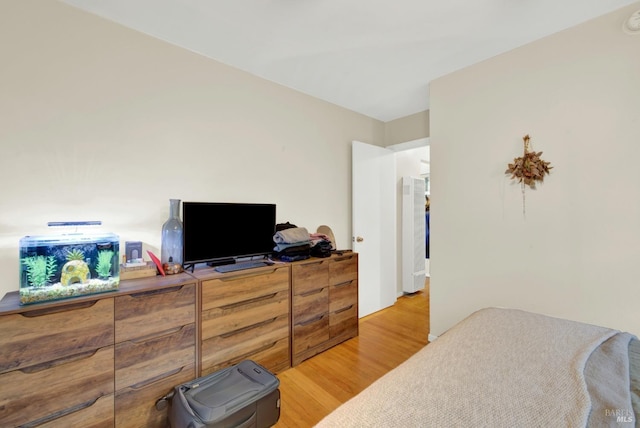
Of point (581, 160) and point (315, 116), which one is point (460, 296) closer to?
point (581, 160)

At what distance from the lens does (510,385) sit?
0.93 metres

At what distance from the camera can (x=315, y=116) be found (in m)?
3.04

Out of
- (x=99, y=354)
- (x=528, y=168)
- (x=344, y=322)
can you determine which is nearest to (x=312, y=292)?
(x=344, y=322)

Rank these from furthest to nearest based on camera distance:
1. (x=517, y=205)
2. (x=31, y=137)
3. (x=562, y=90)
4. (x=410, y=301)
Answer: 1. (x=410, y=301)
2. (x=517, y=205)
3. (x=562, y=90)
4. (x=31, y=137)

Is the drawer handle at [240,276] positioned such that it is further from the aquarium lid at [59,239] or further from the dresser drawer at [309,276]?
the aquarium lid at [59,239]

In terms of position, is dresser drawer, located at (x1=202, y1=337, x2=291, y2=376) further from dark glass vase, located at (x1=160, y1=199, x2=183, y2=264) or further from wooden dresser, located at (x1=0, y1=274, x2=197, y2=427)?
dark glass vase, located at (x1=160, y1=199, x2=183, y2=264)

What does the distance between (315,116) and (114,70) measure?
1811 millimetres

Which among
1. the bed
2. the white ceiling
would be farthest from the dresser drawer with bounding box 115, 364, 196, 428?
the white ceiling

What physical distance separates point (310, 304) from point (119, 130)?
2.00m

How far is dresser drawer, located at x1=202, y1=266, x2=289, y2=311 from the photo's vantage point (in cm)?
184

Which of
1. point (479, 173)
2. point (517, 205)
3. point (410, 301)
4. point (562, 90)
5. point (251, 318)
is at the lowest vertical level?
point (410, 301)

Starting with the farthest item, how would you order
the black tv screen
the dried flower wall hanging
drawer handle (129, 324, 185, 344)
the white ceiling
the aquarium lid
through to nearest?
the dried flower wall hanging, the black tv screen, the white ceiling, drawer handle (129, 324, 185, 344), the aquarium lid

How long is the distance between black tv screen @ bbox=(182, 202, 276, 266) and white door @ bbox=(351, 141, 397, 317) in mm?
1292

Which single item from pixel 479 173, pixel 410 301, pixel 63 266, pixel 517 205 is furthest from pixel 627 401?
pixel 410 301
